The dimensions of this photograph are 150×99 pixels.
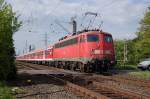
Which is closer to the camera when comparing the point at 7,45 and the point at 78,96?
the point at 78,96

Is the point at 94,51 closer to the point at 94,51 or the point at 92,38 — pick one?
the point at 94,51

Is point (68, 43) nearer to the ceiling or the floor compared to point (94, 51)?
nearer to the ceiling

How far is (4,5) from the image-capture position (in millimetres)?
20969

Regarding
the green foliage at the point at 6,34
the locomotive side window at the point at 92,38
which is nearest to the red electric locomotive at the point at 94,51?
the locomotive side window at the point at 92,38

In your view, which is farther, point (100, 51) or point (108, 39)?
point (108, 39)

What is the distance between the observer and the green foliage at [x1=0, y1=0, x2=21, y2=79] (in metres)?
20.6

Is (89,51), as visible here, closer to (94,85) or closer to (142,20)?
(94,85)

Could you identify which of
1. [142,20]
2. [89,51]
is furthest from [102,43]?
[142,20]

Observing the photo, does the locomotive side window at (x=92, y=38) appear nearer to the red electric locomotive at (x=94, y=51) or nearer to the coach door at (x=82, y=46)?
the red electric locomotive at (x=94, y=51)

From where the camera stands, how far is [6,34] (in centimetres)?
2102

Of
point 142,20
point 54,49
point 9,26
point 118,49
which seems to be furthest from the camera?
point 118,49

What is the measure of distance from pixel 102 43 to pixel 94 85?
427 inches

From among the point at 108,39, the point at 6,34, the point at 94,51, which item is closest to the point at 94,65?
the point at 94,51

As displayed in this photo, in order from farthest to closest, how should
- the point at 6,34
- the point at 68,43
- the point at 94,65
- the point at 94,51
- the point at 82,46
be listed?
the point at 68,43
the point at 82,46
the point at 94,65
the point at 94,51
the point at 6,34
